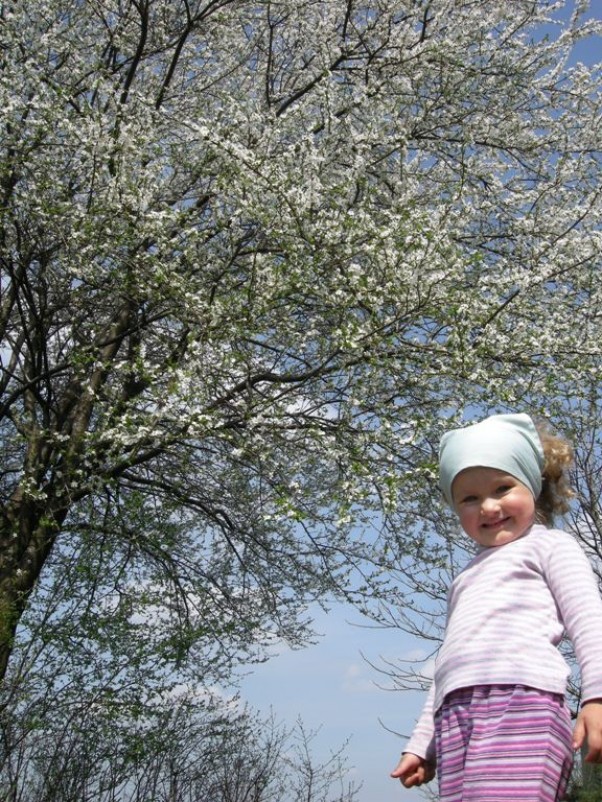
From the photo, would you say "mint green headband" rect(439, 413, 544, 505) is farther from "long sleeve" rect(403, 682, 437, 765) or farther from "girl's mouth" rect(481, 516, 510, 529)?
"long sleeve" rect(403, 682, 437, 765)

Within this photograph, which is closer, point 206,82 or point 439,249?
point 439,249

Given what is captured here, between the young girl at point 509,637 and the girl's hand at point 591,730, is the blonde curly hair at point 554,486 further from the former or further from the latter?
the girl's hand at point 591,730

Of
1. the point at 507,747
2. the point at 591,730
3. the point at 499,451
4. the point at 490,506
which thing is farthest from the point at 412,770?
the point at 499,451

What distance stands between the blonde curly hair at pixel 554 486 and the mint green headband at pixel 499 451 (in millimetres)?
111

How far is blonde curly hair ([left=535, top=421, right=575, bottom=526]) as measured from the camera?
2.72 m

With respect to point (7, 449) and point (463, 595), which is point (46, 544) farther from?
point (463, 595)

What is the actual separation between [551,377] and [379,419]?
1.25 m

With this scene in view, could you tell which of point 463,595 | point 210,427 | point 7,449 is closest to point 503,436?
point 463,595

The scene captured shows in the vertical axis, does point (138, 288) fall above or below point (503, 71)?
below

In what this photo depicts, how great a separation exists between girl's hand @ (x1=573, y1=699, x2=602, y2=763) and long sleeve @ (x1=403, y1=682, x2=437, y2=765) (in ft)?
1.64

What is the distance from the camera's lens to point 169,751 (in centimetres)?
766

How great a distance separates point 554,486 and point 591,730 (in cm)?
87

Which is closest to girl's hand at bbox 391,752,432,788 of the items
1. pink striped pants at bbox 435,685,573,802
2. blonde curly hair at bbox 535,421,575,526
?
pink striped pants at bbox 435,685,573,802

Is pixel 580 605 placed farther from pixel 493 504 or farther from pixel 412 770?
pixel 412 770
